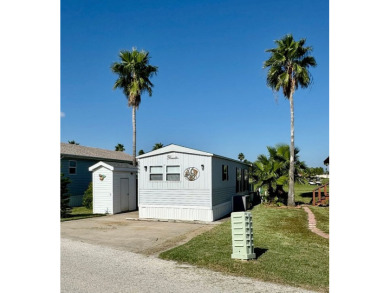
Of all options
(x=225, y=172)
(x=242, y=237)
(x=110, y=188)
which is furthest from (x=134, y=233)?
(x=225, y=172)

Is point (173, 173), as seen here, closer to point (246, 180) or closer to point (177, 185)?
→ point (177, 185)

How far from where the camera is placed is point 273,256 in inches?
281

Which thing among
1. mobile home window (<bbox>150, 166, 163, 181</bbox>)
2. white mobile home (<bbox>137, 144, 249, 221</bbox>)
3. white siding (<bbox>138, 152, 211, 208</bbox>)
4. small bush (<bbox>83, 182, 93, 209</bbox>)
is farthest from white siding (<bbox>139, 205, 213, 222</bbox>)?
small bush (<bbox>83, 182, 93, 209</bbox>)

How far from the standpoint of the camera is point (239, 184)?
1930 cm

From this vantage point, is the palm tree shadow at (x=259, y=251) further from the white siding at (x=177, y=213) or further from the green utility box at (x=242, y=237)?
the white siding at (x=177, y=213)

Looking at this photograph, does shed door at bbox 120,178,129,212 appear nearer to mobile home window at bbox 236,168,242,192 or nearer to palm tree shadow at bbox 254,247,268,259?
mobile home window at bbox 236,168,242,192

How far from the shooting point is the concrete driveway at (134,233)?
8727mm

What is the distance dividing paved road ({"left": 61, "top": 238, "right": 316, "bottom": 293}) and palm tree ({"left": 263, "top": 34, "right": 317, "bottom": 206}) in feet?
42.0

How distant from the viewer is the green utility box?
6.89 metres

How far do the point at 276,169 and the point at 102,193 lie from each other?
994 cm
